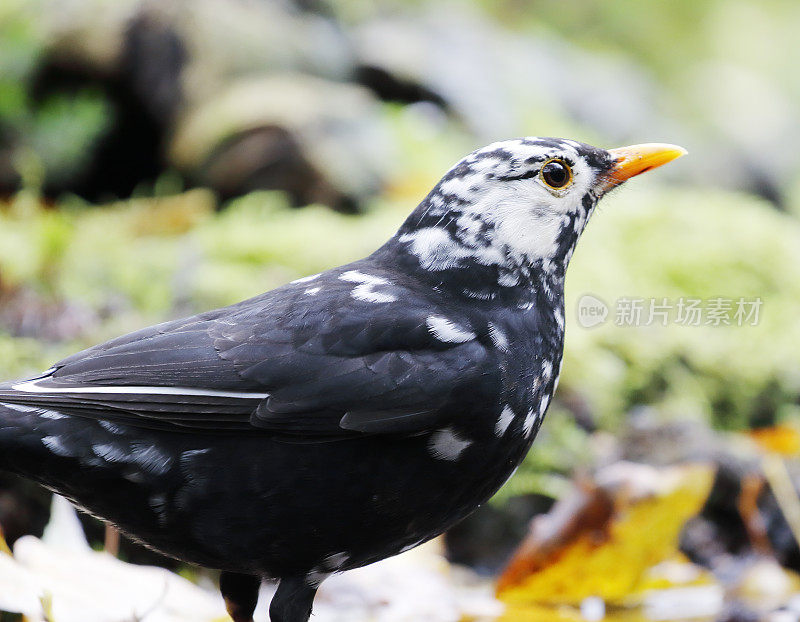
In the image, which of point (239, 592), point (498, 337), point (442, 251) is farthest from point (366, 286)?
point (239, 592)

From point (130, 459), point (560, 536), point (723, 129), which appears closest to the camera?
point (130, 459)

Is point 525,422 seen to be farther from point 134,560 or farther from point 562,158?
point 134,560

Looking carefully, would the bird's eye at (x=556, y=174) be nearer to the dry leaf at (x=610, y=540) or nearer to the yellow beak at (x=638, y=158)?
the yellow beak at (x=638, y=158)

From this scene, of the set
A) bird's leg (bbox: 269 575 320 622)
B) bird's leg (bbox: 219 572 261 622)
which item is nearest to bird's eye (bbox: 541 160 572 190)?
bird's leg (bbox: 269 575 320 622)

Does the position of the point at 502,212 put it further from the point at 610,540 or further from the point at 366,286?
the point at 610,540

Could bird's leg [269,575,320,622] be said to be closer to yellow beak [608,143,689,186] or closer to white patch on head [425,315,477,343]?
white patch on head [425,315,477,343]

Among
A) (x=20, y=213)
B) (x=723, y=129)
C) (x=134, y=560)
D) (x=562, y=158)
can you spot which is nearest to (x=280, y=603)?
(x=134, y=560)
